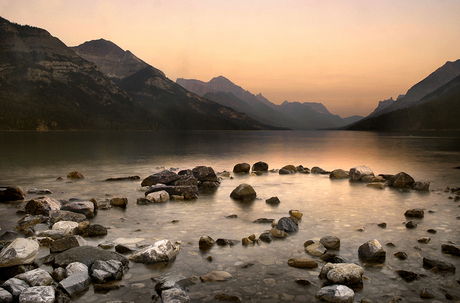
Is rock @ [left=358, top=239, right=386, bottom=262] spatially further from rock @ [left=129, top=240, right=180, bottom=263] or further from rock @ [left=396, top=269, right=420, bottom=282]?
rock @ [left=129, top=240, right=180, bottom=263]

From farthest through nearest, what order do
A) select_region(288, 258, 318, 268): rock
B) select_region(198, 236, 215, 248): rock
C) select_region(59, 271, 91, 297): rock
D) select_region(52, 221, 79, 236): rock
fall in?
select_region(52, 221, 79, 236): rock
select_region(198, 236, 215, 248): rock
select_region(288, 258, 318, 268): rock
select_region(59, 271, 91, 297): rock

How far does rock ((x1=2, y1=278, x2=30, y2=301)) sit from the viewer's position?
7059mm

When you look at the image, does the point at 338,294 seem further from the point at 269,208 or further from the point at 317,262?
the point at 269,208

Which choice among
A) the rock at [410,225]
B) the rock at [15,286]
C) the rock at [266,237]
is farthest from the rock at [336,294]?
the rock at [410,225]

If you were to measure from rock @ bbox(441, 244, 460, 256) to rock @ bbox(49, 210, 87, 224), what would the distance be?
1407 cm

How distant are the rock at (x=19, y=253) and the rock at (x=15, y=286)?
137cm

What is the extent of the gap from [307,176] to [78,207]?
20766 millimetres

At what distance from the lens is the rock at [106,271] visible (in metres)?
8.09

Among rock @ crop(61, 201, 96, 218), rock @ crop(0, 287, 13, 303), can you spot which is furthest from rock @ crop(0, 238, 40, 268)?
rock @ crop(61, 201, 96, 218)

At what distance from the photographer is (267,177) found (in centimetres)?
2900

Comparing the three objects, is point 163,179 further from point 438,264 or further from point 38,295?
point 438,264

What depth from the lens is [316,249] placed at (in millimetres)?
10148

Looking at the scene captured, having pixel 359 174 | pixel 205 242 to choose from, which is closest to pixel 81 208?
pixel 205 242

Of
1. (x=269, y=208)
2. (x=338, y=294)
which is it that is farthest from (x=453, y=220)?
(x=338, y=294)
